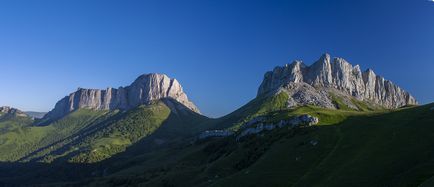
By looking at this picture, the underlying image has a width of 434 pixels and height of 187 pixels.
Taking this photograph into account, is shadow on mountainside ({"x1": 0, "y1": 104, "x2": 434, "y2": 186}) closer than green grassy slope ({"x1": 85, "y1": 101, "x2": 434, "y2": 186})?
No

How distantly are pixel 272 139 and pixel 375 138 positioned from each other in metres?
65.0

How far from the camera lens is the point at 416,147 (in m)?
110

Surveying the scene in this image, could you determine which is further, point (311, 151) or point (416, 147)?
point (311, 151)

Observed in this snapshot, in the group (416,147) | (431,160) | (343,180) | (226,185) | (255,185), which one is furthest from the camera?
(226,185)

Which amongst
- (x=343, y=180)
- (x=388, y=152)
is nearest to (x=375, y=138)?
(x=388, y=152)

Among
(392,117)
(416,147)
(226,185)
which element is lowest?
(226,185)

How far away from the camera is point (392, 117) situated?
162500 millimetres

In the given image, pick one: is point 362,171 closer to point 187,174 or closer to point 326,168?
point 326,168

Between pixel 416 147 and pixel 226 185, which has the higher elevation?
pixel 416 147

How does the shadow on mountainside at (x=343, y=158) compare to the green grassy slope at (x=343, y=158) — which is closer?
the green grassy slope at (x=343, y=158)

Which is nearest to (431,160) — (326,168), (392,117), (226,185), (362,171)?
(362,171)

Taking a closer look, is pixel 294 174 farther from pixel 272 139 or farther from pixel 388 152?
pixel 272 139

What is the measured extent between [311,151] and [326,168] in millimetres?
23195

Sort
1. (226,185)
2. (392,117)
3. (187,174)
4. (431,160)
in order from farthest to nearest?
(187,174) → (392,117) → (226,185) → (431,160)
